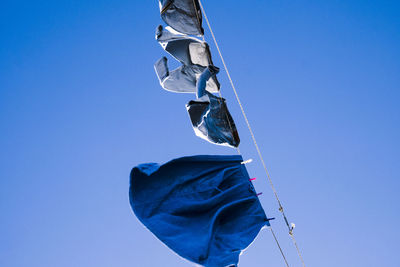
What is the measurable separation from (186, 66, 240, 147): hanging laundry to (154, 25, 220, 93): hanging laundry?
451 millimetres

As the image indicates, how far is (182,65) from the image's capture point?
16.2 feet

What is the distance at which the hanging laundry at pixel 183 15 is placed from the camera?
186 inches

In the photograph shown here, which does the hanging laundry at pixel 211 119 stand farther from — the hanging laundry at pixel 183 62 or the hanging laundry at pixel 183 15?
the hanging laundry at pixel 183 15

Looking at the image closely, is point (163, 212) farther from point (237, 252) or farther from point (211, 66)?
point (211, 66)

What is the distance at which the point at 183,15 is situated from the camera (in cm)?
479

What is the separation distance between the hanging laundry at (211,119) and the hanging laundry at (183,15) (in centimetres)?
82

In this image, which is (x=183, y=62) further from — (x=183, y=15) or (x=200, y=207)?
(x=200, y=207)

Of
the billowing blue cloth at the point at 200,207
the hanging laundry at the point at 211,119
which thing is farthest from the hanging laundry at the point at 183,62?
the billowing blue cloth at the point at 200,207

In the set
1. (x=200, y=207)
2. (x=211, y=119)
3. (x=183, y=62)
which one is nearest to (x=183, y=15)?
(x=183, y=62)

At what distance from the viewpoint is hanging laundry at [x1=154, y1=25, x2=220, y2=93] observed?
471cm

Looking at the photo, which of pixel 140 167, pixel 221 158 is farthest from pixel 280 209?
pixel 140 167

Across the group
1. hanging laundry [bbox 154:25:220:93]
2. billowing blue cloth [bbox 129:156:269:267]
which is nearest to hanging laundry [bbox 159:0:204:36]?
hanging laundry [bbox 154:25:220:93]

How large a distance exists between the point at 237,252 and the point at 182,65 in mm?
2704

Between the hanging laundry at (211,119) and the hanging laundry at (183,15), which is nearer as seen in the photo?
the hanging laundry at (211,119)
